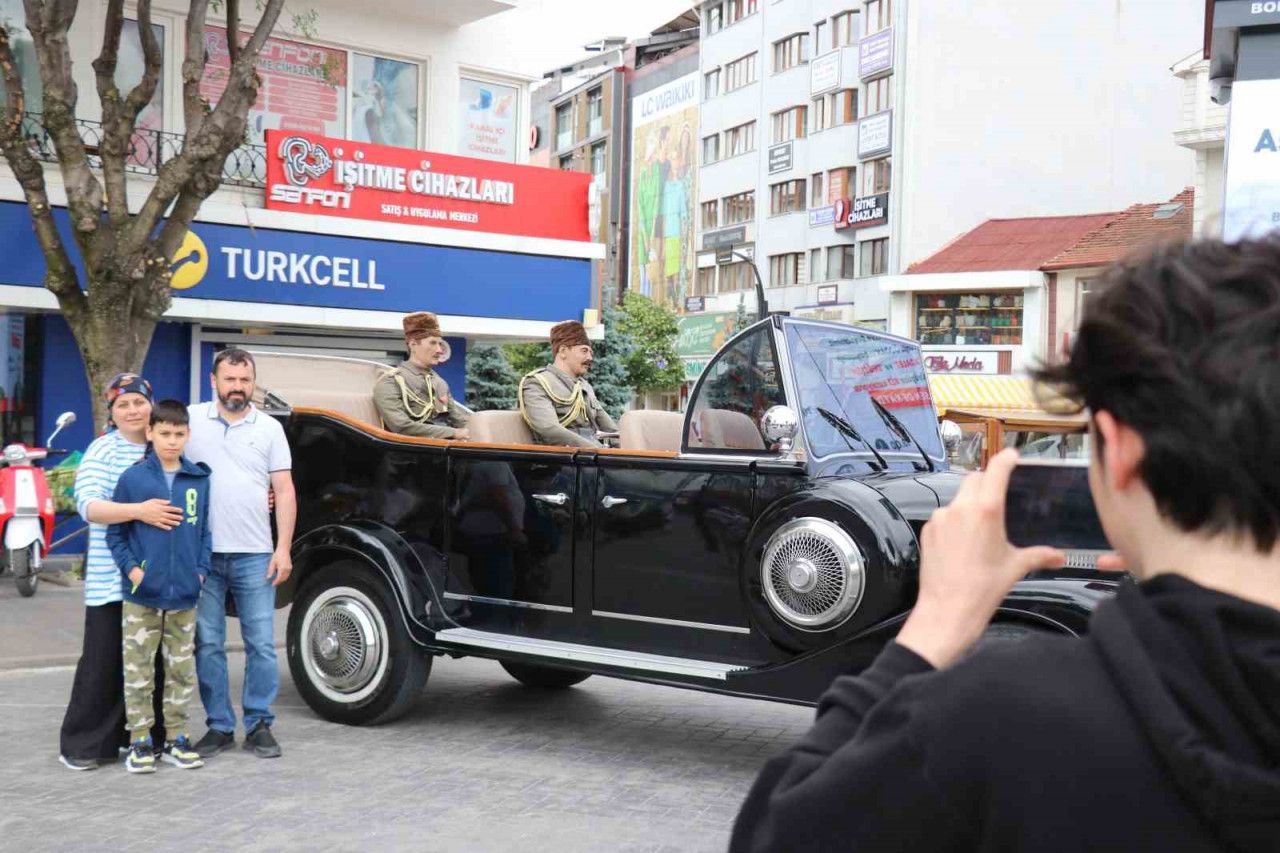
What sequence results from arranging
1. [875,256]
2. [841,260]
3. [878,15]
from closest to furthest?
[875,256], [878,15], [841,260]

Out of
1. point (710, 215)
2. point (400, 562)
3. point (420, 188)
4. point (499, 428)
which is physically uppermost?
point (710, 215)

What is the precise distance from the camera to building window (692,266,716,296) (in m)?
68.2

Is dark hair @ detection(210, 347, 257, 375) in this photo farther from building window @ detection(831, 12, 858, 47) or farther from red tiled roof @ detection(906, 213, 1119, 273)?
building window @ detection(831, 12, 858, 47)

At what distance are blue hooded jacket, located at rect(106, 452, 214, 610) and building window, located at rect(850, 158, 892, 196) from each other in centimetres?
4806

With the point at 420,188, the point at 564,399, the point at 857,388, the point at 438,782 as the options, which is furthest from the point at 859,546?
the point at 420,188

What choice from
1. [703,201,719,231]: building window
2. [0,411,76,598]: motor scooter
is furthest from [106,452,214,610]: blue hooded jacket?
[703,201,719,231]: building window

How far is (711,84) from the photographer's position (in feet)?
219

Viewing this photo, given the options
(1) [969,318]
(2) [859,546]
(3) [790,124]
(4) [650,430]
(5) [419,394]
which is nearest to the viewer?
(2) [859,546]

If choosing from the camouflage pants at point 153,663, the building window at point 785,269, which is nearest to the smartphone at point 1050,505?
the camouflage pants at point 153,663

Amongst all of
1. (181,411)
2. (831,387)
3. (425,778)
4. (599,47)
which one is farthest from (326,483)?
(599,47)

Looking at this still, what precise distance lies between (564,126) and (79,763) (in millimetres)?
84589

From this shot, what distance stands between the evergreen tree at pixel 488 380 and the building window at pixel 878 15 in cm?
2964

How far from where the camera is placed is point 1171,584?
1.25 metres

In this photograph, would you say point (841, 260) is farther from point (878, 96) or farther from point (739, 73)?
point (739, 73)
